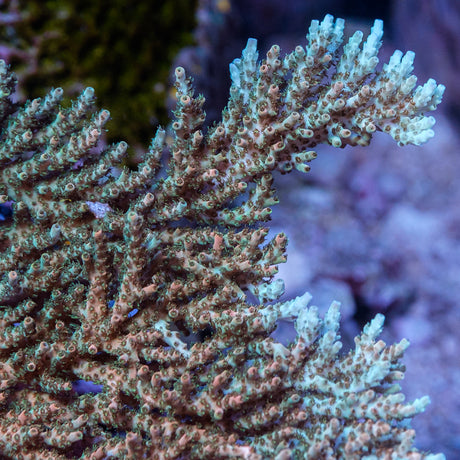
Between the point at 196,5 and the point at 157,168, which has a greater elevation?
the point at 196,5

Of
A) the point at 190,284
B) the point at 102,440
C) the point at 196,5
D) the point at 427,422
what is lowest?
the point at 102,440

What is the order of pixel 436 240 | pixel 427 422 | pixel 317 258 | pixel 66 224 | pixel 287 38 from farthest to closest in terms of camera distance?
pixel 287 38
pixel 436 240
pixel 317 258
pixel 427 422
pixel 66 224

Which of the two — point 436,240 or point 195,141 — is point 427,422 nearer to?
point 436,240

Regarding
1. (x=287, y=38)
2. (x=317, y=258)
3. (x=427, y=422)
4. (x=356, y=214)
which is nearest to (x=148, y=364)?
(x=317, y=258)

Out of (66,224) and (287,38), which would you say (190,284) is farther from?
(287,38)

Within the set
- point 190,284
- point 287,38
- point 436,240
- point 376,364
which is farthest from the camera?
point 287,38

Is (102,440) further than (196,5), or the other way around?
(196,5)
